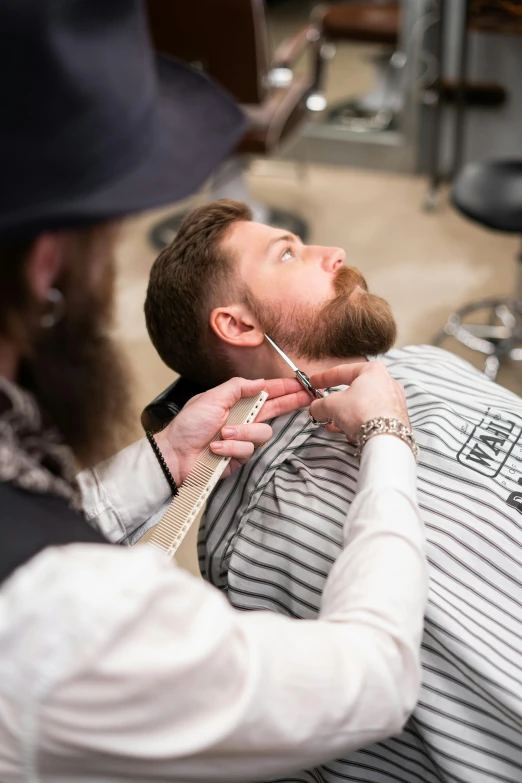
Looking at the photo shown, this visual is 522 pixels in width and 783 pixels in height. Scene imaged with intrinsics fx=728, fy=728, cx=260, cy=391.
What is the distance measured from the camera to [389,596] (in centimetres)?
86

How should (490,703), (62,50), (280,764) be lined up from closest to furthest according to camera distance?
(62,50)
(280,764)
(490,703)

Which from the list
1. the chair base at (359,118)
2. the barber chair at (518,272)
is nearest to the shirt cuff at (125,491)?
the barber chair at (518,272)

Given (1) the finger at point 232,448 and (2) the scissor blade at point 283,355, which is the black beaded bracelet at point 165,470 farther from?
(2) the scissor blade at point 283,355

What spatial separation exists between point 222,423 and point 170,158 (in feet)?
1.95

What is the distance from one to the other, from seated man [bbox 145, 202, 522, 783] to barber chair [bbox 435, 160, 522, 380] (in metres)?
0.96

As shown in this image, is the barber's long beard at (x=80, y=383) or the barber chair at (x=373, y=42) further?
the barber chair at (x=373, y=42)

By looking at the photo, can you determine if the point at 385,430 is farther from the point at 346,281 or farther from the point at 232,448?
the point at 346,281

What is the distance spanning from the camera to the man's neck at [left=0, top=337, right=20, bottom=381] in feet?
2.64

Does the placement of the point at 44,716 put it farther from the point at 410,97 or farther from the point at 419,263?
the point at 410,97

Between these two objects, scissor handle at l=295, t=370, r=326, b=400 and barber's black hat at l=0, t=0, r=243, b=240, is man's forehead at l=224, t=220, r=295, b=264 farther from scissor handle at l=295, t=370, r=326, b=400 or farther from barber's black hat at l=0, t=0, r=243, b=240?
barber's black hat at l=0, t=0, r=243, b=240

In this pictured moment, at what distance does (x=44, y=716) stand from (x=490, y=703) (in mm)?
685

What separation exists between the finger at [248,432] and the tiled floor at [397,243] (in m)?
1.21

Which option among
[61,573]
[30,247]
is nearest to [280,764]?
[61,573]

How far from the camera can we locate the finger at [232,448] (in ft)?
4.01
